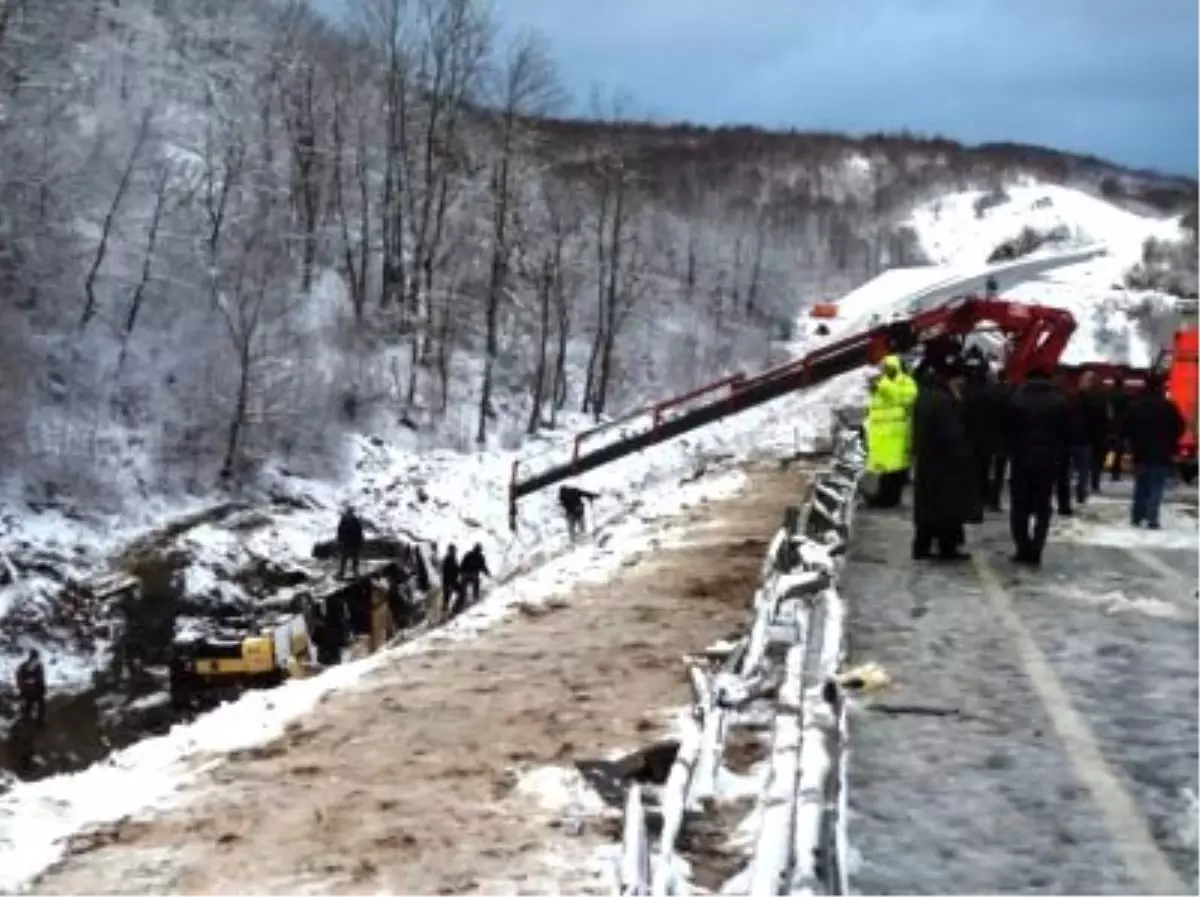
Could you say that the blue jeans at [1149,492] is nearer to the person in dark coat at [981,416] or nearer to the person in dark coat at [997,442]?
the person in dark coat at [997,442]

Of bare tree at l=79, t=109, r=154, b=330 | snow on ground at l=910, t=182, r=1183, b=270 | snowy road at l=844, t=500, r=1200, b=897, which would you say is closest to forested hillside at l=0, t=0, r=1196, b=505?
bare tree at l=79, t=109, r=154, b=330

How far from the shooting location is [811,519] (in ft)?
50.3

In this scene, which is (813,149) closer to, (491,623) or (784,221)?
(784,221)

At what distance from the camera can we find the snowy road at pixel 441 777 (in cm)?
776

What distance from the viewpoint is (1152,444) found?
58.9 feet

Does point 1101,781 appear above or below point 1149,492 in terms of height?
below

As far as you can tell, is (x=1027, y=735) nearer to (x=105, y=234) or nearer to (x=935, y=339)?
(x=935, y=339)

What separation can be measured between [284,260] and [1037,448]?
43.6 meters

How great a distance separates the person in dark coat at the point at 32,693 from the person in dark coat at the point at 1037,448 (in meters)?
16.8

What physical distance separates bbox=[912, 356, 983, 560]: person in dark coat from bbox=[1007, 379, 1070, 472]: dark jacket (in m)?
0.47

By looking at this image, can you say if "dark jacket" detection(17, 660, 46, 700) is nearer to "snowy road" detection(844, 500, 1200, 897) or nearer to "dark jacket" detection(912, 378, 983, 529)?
"snowy road" detection(844, 500, 1200, 897)

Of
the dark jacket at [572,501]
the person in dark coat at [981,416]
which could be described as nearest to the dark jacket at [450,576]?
the dark jacket at [572,501]

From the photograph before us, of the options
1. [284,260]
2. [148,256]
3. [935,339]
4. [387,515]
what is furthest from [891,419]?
[284,260]

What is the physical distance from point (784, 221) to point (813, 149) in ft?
191
